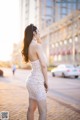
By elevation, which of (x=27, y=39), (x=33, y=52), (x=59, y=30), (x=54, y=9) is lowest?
(x=33, y=52)

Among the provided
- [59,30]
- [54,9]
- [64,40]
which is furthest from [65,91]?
[54,9]

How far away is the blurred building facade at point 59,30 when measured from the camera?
65.1 m

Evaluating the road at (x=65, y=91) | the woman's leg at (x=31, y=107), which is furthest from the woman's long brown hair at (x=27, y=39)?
the road at (x=65, y=91)

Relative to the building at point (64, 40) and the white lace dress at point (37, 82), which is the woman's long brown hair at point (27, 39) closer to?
the white lace dress at point (37, 82)

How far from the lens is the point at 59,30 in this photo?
76062mm

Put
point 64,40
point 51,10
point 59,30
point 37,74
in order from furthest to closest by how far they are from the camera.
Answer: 1. point 51,10
2. point 59,30
3. point 64,40
4. point 37,74

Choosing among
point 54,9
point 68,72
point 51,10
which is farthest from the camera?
point 51,10

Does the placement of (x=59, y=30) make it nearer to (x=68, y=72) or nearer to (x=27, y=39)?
(x=68, y=72)

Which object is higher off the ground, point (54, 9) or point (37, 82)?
point (54, 9)

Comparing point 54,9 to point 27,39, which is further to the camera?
point 54,9

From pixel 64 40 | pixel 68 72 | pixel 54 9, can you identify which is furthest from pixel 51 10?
pixel 68 72

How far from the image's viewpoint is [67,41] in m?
70.9

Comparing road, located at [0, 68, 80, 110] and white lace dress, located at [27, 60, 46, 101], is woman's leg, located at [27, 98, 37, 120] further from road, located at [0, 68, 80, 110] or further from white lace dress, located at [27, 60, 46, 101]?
road, located at [0, 68, 80, 110]

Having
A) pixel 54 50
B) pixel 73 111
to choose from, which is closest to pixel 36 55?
pixel 73 111
